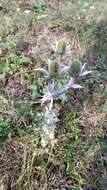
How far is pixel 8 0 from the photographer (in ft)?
12.9

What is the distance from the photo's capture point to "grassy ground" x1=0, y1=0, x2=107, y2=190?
2623mm

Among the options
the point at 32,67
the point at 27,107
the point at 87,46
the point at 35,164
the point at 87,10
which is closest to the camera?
the point at 35,164

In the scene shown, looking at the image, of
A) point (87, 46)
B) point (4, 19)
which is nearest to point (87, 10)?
point (87, 46)

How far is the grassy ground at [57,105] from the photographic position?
2.62 meters

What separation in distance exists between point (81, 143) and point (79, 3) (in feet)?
5.81

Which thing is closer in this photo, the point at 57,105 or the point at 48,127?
the point at 48,127

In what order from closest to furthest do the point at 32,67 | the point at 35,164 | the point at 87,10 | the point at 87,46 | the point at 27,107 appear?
the point at 35,164 → the point at 27,107 → the point at 32,67 → the point at 87,46 → the point at 87,10

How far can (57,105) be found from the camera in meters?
2.87

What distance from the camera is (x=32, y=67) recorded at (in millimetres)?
3162

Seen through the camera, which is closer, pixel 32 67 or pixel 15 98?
pixel 15 98

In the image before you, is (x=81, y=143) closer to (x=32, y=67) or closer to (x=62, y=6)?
(x=32, y=67)

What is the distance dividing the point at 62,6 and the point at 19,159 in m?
1.88

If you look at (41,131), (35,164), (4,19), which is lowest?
(35,164)

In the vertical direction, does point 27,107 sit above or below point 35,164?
above
